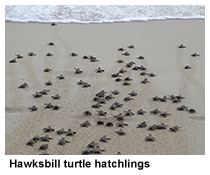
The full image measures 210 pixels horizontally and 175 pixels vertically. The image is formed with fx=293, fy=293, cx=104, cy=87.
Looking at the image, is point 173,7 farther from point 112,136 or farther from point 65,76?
point 112,136

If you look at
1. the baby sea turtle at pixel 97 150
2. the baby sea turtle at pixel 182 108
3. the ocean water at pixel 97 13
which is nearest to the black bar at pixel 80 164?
the baby sea turtle at pixel 97 150

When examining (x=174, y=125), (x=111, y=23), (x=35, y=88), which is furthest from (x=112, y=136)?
(x=111, y=23)

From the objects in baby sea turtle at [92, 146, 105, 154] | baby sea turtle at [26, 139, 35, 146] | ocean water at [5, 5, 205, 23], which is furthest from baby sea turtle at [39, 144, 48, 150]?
ocean water at [5, 5, 205, 23]

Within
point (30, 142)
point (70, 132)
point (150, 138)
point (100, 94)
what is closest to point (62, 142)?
point (70, 132)

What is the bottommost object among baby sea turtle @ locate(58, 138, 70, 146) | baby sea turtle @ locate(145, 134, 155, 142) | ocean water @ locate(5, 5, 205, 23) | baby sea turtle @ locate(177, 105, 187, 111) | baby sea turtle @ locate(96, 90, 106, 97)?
baby sea turtle @ locate(58, 138, 70, 146)

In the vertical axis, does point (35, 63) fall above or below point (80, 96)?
above

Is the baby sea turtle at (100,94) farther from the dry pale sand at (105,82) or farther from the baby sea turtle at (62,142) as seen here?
the baby sea turtle at (62,142)

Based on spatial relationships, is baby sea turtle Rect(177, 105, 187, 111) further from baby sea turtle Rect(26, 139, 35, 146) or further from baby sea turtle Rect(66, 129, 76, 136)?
baby sea turtle Rect(26, 139, 35, 146)
